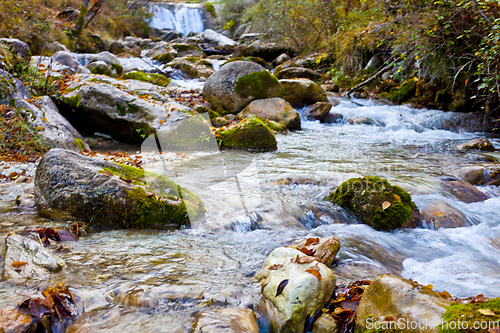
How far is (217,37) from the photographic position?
25641 mm

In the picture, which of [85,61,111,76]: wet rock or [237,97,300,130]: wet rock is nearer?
[237,97,300,130]: wet rock

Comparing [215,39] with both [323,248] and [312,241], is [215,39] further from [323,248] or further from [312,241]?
[323,248]

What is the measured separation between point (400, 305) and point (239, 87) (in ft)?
30.3

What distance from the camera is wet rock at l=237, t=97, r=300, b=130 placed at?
9.68 m

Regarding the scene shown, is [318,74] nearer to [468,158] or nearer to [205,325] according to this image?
[468,158]

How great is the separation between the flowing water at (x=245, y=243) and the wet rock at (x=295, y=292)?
7.8 inches

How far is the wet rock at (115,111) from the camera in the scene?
24.5ft

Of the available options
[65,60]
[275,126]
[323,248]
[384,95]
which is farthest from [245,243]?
[65,60]

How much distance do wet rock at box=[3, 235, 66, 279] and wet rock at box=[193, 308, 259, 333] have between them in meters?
1.23

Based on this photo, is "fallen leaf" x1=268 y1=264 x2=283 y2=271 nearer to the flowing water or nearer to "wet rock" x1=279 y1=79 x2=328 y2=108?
the flowing water

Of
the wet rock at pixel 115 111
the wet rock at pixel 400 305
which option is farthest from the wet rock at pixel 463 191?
the wet rock at pixel 115 111

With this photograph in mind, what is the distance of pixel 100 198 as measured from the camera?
3234 millimetres

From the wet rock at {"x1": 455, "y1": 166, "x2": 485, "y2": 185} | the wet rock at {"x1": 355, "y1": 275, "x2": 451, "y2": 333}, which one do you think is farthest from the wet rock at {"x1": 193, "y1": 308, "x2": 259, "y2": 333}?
the wet rock at {"x1": 455, "y1": 166, "x2": 485, "y2": 185}

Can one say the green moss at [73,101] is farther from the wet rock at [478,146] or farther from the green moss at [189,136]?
the wet rock at [478,146]
